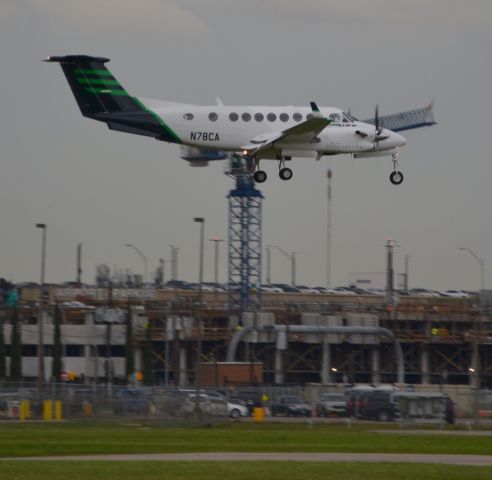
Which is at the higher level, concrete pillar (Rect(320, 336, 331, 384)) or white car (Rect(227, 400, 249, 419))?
concrete pillar (Rect(320, 336, 331, 384))

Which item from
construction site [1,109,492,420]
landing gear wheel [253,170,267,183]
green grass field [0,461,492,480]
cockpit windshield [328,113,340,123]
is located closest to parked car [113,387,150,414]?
landing gear wheel [253,170,267,183]

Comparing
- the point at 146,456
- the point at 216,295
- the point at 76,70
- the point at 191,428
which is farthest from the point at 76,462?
the point at 216,295

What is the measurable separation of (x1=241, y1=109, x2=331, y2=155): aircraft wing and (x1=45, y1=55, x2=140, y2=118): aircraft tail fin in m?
5.47

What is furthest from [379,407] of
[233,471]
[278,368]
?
[278,368]

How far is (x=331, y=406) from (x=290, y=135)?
1807cm

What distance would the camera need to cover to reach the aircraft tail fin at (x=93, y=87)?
57.0 m

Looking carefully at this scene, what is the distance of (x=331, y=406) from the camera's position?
226ft

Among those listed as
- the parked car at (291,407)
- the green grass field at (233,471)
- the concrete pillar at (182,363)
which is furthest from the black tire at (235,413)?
the concrete pillar at (182,363)

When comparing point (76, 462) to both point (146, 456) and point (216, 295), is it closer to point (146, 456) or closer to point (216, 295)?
point (146, 456)

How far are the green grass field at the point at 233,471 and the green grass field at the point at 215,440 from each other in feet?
19.4

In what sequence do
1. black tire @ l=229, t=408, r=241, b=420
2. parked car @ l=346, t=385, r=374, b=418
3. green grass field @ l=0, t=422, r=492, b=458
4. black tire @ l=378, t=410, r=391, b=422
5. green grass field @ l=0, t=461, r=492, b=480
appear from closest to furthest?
green grass field @ l=0, t=461, r=492, b=480
green grass field @ l=0, t=422, r=492, b=458
black tire @ l=229, t=408, r=241, b=420
black tire @ l=378, t=410, r=391, b=422
parked car @ l=346, t=385, r=374, b=418

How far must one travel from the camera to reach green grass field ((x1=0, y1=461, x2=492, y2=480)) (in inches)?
1299

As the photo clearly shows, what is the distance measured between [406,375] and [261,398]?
4291 cm

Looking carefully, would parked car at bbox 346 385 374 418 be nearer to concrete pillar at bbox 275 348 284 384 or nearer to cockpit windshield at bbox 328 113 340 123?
cockpit windshield at bbox 328 113 340 123
